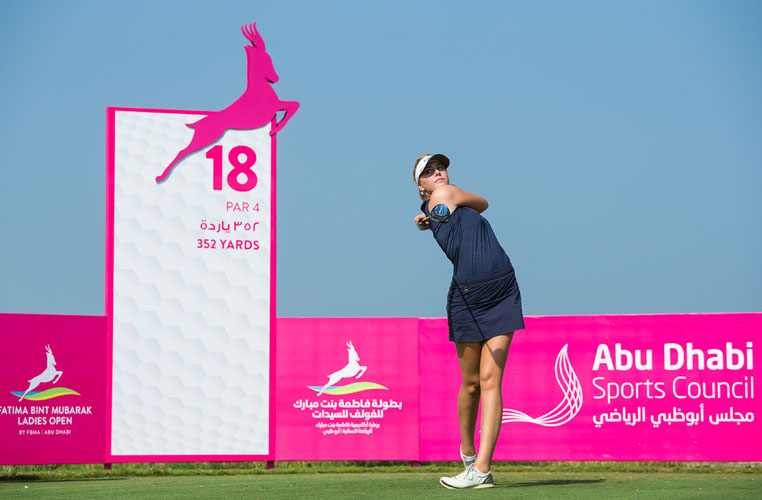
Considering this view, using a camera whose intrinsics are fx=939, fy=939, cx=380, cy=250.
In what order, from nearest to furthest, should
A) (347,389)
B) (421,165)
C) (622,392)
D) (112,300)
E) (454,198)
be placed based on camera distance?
1. (454,198)
2. (421,165)
3. (622,392)
4. (112,300)
5. (347,389)

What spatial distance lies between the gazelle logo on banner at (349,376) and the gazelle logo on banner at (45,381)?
248cm

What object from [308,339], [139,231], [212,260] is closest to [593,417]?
[308,339]

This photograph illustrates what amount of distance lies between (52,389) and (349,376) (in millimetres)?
2927

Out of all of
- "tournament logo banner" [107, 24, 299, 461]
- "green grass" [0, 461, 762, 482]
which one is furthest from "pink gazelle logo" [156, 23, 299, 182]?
"green grass" [0, 461, 762, 482]

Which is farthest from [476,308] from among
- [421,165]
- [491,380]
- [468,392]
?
[421,165]

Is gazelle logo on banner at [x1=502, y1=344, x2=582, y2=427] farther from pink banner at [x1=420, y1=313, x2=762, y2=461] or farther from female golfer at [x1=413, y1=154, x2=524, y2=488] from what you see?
female golfer at [x1=413, y1=154, x2=524, y2=488]

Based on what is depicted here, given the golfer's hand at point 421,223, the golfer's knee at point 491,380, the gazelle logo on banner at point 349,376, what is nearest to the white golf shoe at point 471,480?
the golfer's knee at point 491,380

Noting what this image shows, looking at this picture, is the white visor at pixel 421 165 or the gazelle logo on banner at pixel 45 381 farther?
the gazelle logo on banner at pixel 45 381

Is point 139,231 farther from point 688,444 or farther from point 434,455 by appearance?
point 688,444

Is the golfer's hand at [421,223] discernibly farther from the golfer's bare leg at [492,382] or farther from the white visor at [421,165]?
the golfer's bare leg at [492,382]

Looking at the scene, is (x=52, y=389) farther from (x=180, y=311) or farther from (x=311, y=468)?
(x=311, y=468)

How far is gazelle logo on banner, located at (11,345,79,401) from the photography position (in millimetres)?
8938

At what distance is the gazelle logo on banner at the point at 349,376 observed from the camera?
9703 millimetres

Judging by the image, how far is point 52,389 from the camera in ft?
29.8
